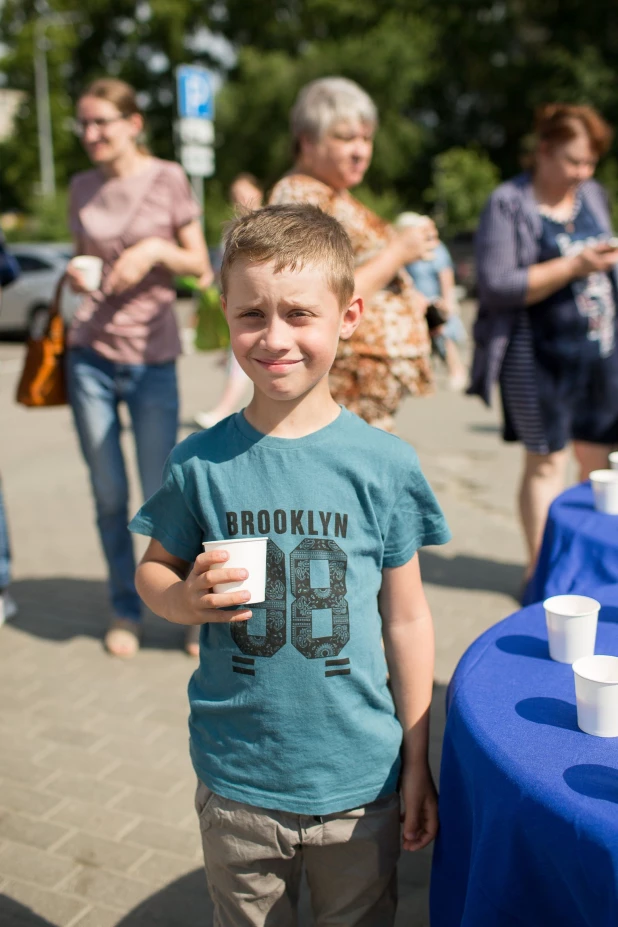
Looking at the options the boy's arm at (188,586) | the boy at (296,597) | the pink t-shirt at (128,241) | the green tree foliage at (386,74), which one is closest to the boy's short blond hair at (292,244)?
the boy at (296,597)

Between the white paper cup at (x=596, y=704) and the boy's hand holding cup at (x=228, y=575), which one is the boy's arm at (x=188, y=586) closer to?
the boy's hand holding cup at (x=228, y=575)

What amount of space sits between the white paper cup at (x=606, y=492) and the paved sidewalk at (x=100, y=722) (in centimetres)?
90

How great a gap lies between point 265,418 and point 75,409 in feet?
7.95

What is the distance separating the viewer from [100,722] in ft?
12.0

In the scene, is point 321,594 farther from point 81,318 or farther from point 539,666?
point 81,318

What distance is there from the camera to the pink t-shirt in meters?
3.94

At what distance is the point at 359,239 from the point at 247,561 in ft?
6.25

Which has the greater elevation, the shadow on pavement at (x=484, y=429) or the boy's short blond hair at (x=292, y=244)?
the boy's short blond hair at (x=292, y=244)

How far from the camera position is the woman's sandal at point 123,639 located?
13.8 feet

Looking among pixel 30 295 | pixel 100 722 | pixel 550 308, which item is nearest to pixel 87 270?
pixel 100 722

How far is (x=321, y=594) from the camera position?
1751 millimetres

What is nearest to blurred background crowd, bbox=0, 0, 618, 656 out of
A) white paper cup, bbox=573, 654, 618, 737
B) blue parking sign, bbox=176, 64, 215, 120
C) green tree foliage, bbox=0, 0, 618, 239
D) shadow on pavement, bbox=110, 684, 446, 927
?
white paper cup, bbox=573, 654, 618, 737

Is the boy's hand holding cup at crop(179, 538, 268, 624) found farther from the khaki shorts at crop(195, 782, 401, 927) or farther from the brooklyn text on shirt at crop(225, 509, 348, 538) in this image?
the khaki shorts at crop(195, 782, 401, 927)

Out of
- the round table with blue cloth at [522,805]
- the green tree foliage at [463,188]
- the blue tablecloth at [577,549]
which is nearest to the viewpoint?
the round table with blue cloth at [522,805]
